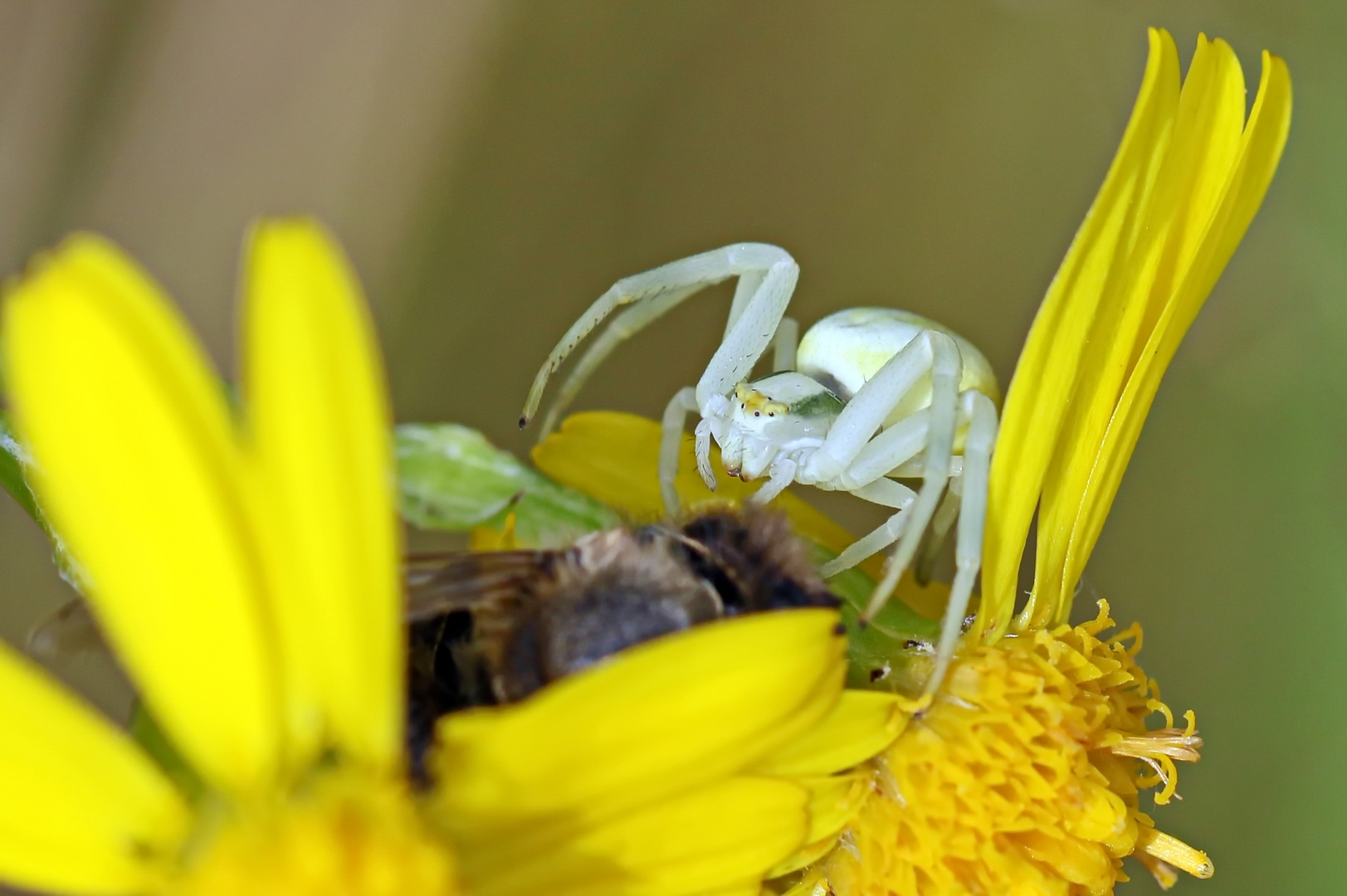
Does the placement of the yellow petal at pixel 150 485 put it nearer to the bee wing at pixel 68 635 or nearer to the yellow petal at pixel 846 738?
the bee wing at pixel 68 635

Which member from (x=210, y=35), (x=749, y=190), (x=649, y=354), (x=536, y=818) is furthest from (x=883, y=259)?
(x=536, y=818)

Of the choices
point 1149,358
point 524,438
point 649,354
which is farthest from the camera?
point 649,354

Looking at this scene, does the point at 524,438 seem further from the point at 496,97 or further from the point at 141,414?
the point at 141,414

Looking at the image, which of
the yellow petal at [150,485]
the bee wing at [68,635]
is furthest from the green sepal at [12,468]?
the yellow petal at [150,485]

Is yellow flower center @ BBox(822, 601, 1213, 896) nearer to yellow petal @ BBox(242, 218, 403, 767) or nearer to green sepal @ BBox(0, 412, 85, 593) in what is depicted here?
yellow petal @ BBox(242, 218, 403, 767)

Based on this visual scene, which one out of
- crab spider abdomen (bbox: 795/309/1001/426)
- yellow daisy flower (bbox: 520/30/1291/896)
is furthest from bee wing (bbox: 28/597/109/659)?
crab spider abdomen (bbox: 795/309/1001/426)

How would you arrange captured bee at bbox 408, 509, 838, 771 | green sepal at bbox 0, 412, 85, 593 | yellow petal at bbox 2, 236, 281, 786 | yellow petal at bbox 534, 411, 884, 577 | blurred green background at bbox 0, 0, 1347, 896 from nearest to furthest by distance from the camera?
1. yellow petal at bbox 2, 236, 281, 786
2. captured bee at bbox 408, 509, 838, 771
3. green sepal at bbox 0, 412, 85, 593
4. yellow petal at bbox 534, 411, 884, 577
5. blurred green background at bbox 0, 0, 1347, 896
